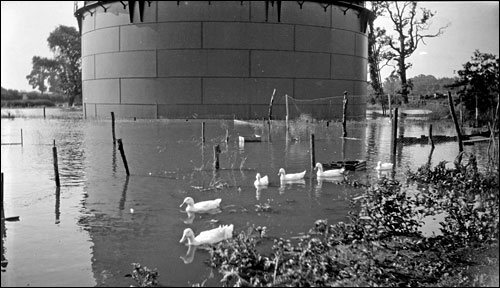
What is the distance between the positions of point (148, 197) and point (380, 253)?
18.0 feet

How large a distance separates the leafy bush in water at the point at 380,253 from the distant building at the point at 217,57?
74.6ft

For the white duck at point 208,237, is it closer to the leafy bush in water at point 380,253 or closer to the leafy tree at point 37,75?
the leafy bush in water at point 380,253

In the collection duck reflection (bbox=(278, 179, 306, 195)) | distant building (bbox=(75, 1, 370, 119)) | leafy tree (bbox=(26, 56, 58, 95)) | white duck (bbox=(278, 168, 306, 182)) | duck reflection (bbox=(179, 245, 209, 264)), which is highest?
distant building (bbox=(75, 1, 370, 119))

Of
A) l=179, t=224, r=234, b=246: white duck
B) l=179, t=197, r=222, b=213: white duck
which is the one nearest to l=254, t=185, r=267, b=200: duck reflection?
l=179, t=197, r=222, b=213: white duck

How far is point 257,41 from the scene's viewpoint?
31.4 meters

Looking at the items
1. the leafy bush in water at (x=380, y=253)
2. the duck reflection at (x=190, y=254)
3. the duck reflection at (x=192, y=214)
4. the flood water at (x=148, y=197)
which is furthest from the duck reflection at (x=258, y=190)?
Answer: the duck reflection at (x=190, y=254)

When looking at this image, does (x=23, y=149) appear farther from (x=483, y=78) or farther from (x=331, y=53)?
(x=331, y=53)

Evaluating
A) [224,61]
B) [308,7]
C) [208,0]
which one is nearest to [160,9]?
[208,0]

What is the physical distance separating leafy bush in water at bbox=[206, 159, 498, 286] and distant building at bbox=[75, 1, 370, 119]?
74.6 ft

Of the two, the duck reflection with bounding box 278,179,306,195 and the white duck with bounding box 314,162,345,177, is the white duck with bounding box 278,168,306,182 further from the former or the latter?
the white duck with bounding box 314,162,345,177

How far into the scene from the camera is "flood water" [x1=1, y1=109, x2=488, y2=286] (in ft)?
23.5

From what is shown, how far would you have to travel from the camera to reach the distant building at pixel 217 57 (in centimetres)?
3122

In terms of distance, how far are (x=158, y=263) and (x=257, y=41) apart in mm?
25354

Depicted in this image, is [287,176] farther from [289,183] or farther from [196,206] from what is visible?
[196,206]
